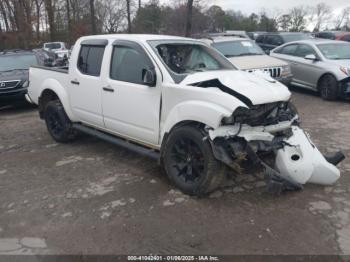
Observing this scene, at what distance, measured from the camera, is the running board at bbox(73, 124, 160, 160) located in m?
4.99

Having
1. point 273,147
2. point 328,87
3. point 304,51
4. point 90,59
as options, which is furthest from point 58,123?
point 304,51

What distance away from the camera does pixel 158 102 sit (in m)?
4.78

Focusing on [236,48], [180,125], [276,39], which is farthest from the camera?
[276,39]

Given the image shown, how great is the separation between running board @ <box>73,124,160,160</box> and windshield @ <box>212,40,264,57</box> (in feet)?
17.9

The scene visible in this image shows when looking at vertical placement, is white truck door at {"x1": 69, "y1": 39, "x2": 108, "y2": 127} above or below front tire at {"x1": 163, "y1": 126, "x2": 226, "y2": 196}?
above

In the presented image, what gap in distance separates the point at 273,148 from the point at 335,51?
7.29 metres

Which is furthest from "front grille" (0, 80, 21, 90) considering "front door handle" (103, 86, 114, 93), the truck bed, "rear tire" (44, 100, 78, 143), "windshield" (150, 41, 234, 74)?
"windshield" (150, 41, 234, 74)

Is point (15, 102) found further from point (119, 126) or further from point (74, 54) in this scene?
point (119, 126)

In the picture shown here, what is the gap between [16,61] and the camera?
1120 cm

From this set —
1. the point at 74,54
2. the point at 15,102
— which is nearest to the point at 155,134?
the point at 74,54

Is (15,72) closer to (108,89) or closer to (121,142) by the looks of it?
(108,89)

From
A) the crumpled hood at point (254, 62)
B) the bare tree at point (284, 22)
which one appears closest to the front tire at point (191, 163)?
the crumpled hood at point (254, 62)

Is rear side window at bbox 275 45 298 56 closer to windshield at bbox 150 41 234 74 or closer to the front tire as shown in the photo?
windshield at bbox 150 41 234 74

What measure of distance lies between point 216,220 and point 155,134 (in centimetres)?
142
